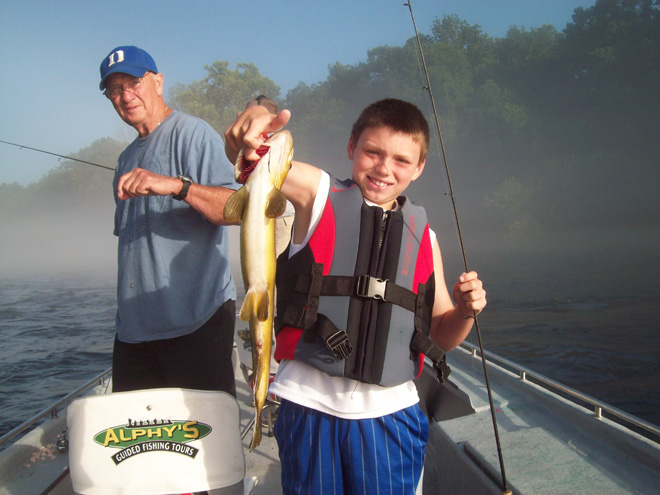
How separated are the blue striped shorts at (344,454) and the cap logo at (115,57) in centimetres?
227

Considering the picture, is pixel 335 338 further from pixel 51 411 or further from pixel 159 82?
pixel 51 411

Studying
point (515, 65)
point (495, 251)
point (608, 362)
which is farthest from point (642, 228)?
point (608, 362)

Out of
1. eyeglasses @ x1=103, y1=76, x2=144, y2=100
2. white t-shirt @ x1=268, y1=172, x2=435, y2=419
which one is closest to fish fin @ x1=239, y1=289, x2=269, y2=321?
white t-shirt @ x1=268, y1=172, x2=435, y2=419

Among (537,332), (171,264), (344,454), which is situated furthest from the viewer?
(537,332)

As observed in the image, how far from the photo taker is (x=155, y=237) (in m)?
2.39

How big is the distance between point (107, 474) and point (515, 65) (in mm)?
72046

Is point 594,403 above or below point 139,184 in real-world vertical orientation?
below

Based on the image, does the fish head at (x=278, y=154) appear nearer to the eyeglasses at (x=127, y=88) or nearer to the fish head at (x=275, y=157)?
the fish head at (x=275, y=157)

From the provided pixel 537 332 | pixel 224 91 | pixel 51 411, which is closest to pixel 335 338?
pixel 51 411

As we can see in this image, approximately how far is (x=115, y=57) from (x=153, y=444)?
2234 millimetres

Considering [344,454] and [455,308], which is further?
[455,308]

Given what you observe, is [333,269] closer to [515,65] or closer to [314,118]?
[515,65]

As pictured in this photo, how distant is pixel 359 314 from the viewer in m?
1.81

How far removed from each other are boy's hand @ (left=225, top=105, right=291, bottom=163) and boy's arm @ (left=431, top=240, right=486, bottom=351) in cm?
100
